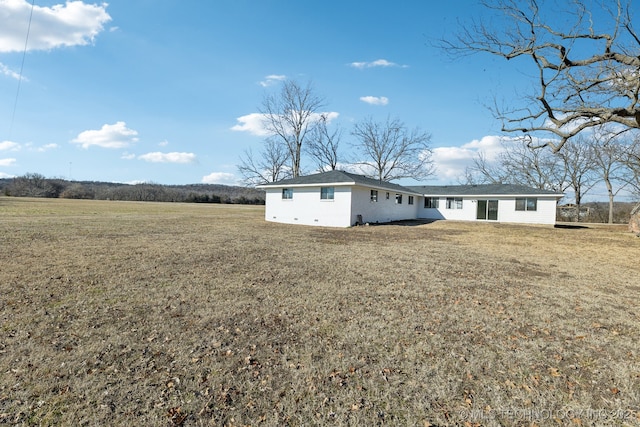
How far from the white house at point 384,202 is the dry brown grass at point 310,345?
11855 mm

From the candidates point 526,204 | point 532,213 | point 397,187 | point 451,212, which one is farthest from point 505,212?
point 397,187

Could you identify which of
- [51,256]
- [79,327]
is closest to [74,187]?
[51,256]

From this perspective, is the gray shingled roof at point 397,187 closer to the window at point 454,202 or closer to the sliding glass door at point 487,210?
the window at point 454,202

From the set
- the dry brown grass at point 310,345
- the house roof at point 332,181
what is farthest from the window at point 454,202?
the dry brown grass at point 310,345

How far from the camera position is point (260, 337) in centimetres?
364

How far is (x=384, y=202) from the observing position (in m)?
22.2

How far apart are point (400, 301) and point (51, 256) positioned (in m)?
8.20

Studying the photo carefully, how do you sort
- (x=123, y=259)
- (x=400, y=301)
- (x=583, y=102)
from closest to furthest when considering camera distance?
(x=400, y=301)
(x=123, y=259)
(x=583, y=102)

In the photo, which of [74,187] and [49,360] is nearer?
[49,360]

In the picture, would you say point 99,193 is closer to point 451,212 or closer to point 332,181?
point 332,181

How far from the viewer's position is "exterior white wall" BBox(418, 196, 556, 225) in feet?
76.1

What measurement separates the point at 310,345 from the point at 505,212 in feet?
84.5

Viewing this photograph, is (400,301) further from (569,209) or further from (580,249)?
(569,209)

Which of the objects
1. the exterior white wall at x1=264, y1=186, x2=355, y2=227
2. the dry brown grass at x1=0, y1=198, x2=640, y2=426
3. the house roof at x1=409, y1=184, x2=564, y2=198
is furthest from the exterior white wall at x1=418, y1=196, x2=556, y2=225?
the dry brown grass at x1=0, y1=198, x2=640, y2=426
